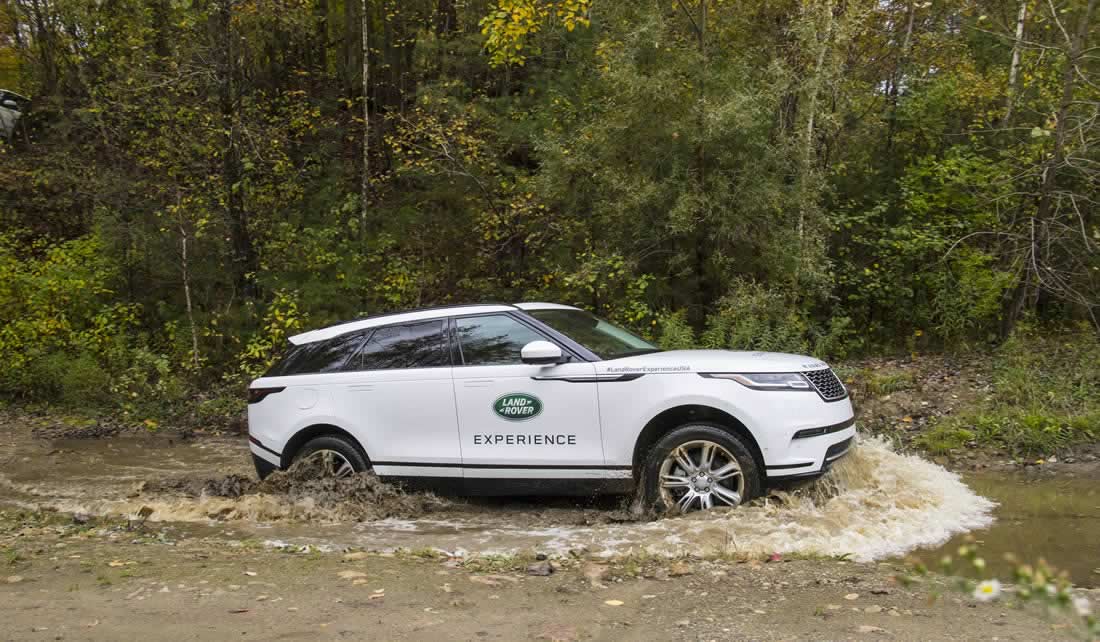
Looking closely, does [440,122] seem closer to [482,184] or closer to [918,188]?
[482,184]

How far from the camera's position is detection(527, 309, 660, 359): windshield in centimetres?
696

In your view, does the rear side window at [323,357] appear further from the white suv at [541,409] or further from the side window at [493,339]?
the side window at [493,339]

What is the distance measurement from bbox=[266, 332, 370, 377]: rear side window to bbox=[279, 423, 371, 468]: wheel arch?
1.61ft

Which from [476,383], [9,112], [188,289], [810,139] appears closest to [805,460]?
[476,383]

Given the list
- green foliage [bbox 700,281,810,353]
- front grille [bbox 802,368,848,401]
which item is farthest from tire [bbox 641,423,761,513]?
green foliage [bbox 700,281,810,353]

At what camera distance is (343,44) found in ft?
64.9

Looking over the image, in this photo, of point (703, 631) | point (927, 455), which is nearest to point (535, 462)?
point (703, 631)

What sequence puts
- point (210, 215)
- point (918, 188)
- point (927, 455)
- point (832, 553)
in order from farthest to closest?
point (210, 215), point (918, 188), point (927, 455), point (832, 553)

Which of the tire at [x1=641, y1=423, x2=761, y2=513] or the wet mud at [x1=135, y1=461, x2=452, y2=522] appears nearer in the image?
the tire at [x1=641, y1=423, x2=761, y2=513]

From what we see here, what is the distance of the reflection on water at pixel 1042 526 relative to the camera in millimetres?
5535

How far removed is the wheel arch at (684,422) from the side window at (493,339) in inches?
45.5

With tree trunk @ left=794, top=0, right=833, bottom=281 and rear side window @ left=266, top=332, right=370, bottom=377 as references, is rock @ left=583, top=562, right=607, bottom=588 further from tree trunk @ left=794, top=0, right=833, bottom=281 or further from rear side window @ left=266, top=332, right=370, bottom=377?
tree trunk @ left=794, top=0, right=833, bottom=281

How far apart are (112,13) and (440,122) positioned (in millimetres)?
7138

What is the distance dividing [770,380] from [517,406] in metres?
1.94
